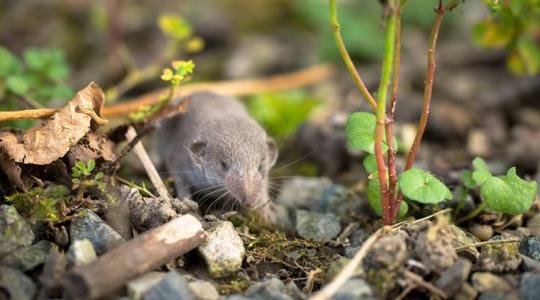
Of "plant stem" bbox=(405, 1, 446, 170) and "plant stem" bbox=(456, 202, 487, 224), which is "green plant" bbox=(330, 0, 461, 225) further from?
"plant stem" bbox=(456, 202, 487, 224)

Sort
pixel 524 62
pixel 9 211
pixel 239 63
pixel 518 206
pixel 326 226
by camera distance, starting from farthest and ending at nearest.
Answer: pixel 239 63, pixel 524 62, pixel 326 226, pixel 518 206, pixel 9 211

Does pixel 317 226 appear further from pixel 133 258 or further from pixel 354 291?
pixel 133 258

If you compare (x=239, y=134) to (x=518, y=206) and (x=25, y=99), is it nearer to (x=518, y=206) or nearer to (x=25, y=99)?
(x=25, y=99)

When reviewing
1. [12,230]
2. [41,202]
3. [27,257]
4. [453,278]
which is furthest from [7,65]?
[453,278]

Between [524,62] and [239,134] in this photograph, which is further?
[524,62]

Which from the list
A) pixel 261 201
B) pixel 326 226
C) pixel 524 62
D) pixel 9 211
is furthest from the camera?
pixel 524 62

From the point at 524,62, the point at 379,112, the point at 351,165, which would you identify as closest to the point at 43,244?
the point at 379,112

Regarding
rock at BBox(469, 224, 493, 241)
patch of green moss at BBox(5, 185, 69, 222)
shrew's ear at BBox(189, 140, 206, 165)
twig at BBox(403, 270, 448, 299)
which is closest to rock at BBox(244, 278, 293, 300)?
twig at BBox(403, 270, 448, 299)

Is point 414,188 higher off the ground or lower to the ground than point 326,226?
higher

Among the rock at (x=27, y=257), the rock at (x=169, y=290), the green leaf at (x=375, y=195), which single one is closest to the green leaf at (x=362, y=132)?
the green leaf at (x=375, y=195)
